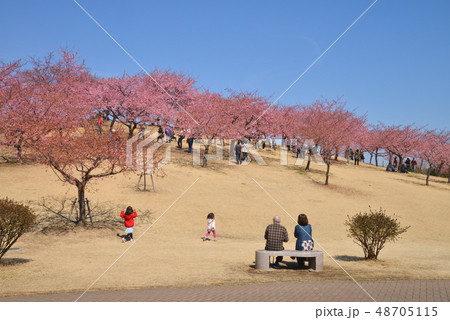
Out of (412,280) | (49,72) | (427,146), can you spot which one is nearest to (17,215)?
(412,280)

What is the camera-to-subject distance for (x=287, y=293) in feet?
28.2

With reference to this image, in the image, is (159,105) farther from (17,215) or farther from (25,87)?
(17,215)

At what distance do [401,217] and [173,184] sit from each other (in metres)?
16.7

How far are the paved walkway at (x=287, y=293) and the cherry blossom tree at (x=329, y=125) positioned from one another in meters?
29.1

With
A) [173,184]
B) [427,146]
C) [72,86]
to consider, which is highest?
[72,86]

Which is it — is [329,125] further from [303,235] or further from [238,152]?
[303,235]

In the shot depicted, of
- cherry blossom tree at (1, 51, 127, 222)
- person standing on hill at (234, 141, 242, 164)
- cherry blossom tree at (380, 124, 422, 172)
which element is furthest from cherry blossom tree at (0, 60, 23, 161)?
cherry blossom tree at (380, 124, 422, 172)

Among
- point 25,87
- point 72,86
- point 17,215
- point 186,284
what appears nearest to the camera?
point 186,284

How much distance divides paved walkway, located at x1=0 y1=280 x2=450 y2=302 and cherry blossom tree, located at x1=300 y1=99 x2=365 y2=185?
29.1 metres

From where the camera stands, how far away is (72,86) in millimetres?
46969

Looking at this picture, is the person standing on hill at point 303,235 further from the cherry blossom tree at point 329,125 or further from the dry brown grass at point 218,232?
the cherry blossom tree at point 329,125

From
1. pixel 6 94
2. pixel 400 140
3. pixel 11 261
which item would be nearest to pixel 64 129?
pixel 6 94

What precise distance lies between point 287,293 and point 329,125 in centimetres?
3580

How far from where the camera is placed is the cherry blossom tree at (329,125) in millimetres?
38531
